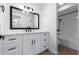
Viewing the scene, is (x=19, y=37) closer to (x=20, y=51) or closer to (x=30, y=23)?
(x=20, y=51)

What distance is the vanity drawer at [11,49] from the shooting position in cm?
104

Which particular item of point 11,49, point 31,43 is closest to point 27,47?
point 31,43

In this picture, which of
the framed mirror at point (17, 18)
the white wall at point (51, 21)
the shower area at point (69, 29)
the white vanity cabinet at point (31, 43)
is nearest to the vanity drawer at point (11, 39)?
the white vanity cabinet at point (31, 43)

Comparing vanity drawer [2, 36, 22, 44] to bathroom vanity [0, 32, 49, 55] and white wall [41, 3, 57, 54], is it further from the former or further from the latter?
white wall [41, 3, 57, 54]

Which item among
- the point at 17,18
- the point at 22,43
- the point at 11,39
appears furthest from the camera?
the point at 17,18

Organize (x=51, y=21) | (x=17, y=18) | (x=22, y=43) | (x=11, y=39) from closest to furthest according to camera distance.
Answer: (x=11, y=39) < (x=22, y=43) < (x=17, y=18) < (x=51, y=21)

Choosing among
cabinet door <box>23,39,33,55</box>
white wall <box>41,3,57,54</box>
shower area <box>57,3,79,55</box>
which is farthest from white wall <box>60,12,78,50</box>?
cabinet door <box>23,39,33,55</box>

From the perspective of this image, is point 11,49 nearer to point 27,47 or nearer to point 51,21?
point 27,47

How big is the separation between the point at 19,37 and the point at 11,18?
447 mm

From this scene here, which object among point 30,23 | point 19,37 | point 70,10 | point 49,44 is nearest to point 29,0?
point 19,37

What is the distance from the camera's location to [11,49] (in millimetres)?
1115

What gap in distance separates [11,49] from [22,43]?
222 mm

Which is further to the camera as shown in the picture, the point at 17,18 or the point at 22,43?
the point at 17,18

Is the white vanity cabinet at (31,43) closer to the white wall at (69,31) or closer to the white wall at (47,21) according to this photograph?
the white wall at (47,21)
